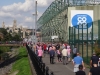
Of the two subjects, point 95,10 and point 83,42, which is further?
point 95,10

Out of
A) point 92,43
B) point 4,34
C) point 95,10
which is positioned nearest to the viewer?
point 92,43

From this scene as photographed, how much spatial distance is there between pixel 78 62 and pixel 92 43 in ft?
30.9

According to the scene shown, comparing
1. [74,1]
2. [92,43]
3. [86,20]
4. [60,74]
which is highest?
[74,1]

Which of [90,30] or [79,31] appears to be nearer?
[90,30]

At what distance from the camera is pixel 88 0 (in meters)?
58.2

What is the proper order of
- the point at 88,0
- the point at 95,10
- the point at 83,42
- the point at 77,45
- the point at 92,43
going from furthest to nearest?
the point at 88,0 < the point at 95,10 < the point at 77,45 < the point at 83,42 < the point at 92,43

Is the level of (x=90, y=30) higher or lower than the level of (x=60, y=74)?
higher

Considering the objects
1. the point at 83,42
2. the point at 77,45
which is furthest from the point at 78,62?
the point at 77,45

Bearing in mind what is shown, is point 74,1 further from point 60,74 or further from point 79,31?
point 60,74

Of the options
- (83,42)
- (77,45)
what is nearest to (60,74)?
(83,42)

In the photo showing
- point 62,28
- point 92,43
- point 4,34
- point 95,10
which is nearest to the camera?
point 92,43

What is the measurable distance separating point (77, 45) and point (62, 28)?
34.8 metres

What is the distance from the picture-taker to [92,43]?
1054 inches

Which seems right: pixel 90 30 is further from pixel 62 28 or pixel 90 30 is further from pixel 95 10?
pixel 62 28
